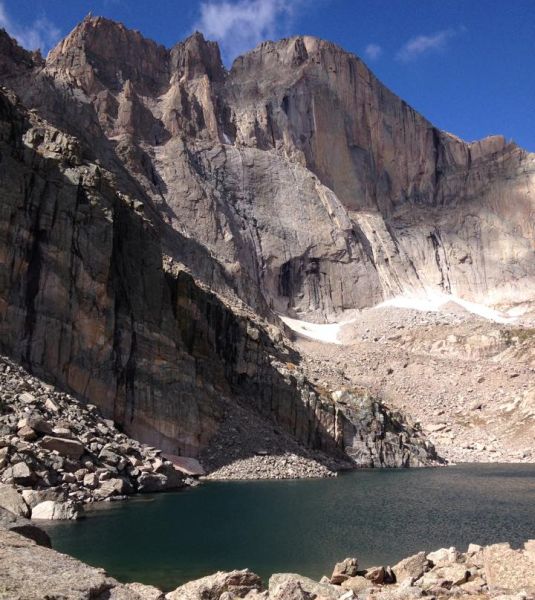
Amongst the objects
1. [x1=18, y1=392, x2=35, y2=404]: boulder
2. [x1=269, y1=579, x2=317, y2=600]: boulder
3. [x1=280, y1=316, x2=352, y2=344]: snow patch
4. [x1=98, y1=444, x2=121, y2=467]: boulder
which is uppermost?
[x1=280, y1=316, x2=352, y2=344]: snow patch

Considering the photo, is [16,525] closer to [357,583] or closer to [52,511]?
[357,583]

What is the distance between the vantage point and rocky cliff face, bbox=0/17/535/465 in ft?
159

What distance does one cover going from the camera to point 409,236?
168 metres

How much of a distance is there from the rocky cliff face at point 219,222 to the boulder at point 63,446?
10.8 metres

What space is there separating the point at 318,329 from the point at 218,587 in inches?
4668

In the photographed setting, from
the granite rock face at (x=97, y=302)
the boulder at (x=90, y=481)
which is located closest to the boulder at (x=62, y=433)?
the boulder at (x=90, y=481)

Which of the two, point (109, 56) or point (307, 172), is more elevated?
point (109, 56)

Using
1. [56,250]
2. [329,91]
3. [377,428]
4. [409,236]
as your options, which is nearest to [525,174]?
[409,236]

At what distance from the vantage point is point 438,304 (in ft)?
497

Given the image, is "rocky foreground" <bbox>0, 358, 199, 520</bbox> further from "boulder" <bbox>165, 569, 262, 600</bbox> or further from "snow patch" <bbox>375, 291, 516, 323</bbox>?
"snow patch" <bbox>375, 291, 516, 323</bbox>

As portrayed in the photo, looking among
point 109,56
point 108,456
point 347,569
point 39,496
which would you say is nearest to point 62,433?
point 108,456

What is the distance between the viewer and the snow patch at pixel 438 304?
146625mm

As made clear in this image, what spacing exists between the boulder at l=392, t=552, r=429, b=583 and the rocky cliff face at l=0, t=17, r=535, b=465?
31063 mm

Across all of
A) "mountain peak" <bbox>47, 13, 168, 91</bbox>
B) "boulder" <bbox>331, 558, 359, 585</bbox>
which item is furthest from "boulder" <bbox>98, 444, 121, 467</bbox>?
"mountain peak" <bbox>47, 13, 168, 91</bbox>
